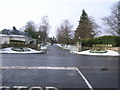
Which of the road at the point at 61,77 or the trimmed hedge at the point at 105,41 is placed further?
the trimmed hedge at the point at 105,41

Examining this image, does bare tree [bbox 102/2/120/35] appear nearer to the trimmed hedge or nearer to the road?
the trimmed hedge

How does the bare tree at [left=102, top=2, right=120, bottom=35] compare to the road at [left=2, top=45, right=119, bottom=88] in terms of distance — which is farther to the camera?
the bare tree at [left=102, top=2, right=120, bottom=35]

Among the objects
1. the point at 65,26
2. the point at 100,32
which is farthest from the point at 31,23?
the point at 100,32

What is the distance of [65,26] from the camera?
5838 cm

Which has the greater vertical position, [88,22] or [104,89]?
[88,22]

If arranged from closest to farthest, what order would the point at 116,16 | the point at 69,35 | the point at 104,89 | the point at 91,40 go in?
1. the point at 104,89
2. the point at 91,40
3. the point at 116,16
4. the point at 69,35

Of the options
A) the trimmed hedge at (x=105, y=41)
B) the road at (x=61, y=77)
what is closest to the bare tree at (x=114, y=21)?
the trimmed hedge at (x=105, y=41)

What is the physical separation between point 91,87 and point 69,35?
52.3 m

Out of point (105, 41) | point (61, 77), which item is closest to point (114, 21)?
point (105, 41)

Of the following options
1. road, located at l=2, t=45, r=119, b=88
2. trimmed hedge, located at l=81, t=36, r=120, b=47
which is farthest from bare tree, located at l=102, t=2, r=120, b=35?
road, located at l=2, t=45, r=119, b=88

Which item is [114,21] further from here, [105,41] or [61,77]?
[61,77]

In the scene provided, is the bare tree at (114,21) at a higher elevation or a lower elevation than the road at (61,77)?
higher

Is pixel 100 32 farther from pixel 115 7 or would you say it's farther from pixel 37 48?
pixel 37 48

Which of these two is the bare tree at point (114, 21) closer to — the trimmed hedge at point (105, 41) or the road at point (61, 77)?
the trimmed hedge at point (105, 41)
